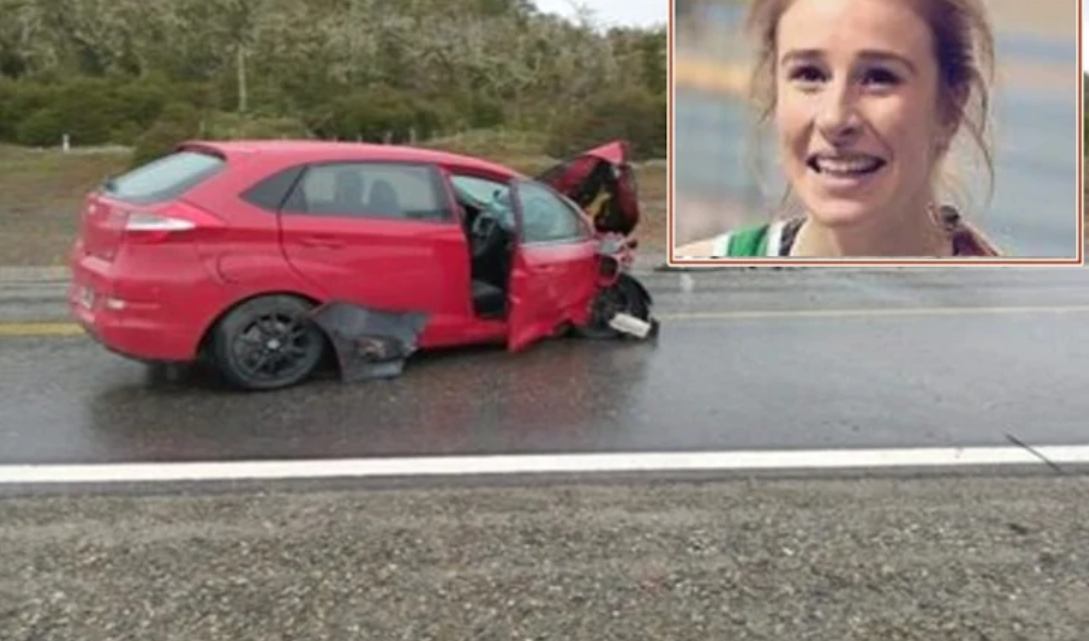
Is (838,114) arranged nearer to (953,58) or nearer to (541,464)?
(953,58)

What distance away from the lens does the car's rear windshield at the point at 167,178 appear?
5.86 metres

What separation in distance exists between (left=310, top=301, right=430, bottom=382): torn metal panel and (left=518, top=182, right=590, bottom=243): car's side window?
0.96 m

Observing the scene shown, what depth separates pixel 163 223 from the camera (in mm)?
5660

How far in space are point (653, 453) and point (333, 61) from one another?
74.8 feet

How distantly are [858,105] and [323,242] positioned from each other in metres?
5.13

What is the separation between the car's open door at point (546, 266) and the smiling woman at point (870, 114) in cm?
325

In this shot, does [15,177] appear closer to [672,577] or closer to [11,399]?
[11,399]

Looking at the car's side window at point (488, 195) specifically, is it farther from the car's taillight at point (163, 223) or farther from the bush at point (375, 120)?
the bush at point (375, 120)

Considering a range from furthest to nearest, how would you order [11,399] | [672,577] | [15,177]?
1. [15,177]
2. [11,399]
3. [672,577]

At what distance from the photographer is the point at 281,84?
25578 mm

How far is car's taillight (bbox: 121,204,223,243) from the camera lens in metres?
5.66

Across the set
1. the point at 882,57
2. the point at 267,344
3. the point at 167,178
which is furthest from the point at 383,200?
the point at 882,57

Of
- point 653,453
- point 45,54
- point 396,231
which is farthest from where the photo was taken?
point 45,54

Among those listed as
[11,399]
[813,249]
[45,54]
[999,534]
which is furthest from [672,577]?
[45,54]
